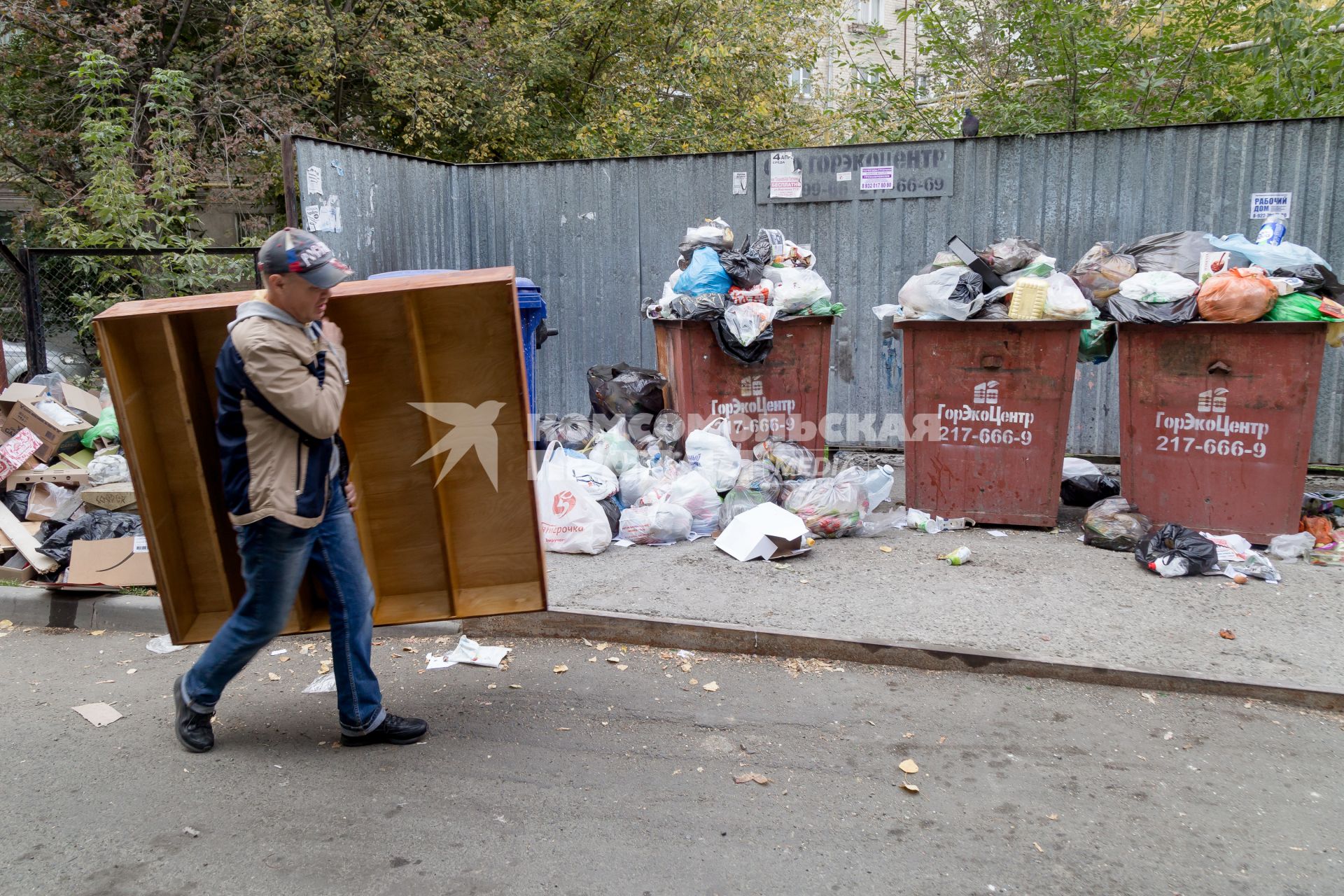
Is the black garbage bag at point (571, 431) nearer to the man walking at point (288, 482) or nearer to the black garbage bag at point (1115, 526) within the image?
the black garbage bag at point (1115, 526)

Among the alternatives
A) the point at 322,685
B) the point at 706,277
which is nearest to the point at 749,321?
the point at 706,277

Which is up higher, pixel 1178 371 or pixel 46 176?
pixel 46 176

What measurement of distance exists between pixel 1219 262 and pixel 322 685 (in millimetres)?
5100

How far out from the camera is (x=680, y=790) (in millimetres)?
3240

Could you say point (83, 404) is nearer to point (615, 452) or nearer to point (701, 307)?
point (615, 452)

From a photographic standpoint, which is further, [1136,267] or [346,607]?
[1136,267]

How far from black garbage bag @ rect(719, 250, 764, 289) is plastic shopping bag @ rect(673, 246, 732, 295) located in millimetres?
37

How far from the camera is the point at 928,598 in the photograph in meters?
4.88

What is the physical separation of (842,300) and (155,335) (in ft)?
18.8

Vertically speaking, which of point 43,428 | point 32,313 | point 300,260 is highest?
point 300,260

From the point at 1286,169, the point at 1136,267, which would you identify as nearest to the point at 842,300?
the point at 1136,267

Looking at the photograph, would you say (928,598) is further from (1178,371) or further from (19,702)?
(19,702)

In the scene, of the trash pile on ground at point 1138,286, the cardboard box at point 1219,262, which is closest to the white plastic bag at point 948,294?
the trash pile on ground at point 1138,286

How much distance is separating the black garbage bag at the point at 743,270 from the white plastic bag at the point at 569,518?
5.87 feet
